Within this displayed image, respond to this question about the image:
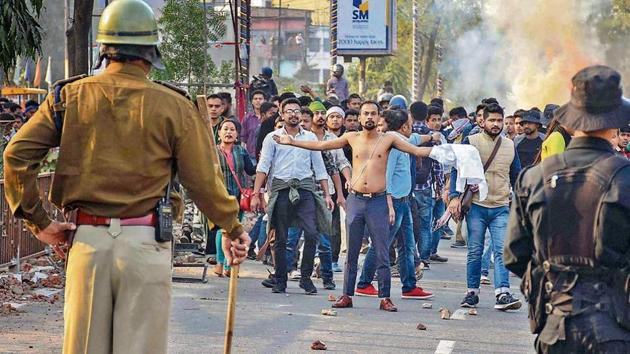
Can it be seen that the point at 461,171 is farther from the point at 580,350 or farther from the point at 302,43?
the point at 302,43

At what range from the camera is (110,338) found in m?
5.81

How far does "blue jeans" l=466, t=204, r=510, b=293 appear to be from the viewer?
12086 mm

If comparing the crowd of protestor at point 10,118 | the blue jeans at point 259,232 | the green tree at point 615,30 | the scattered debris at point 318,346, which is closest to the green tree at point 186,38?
the crowd of protestor at point 10,118

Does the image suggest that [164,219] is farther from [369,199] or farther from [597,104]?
[369,199]

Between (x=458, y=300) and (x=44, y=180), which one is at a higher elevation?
(x=44, y=180)

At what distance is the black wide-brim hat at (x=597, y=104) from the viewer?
561 cm

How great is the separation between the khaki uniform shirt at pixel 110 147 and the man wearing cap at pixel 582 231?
146 centimetres

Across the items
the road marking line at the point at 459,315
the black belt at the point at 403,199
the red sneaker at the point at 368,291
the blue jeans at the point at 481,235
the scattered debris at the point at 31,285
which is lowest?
the road marking line at the point at 459,315

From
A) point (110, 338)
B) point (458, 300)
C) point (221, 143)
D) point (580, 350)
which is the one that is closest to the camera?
point (580, 350)

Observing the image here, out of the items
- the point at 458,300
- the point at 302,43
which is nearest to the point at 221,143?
the point at 458,300

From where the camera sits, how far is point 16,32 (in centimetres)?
1248

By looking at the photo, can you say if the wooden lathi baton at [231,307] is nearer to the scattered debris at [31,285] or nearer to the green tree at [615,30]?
the scattered debris at [31,285]

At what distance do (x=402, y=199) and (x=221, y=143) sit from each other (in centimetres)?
192

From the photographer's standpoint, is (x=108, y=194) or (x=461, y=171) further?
(x=461, y=171)
